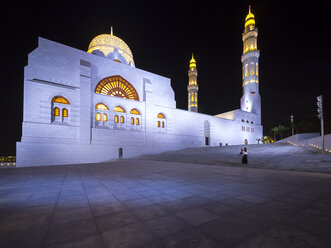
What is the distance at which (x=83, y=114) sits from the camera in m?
20.5

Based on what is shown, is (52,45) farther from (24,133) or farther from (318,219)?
(318,219)

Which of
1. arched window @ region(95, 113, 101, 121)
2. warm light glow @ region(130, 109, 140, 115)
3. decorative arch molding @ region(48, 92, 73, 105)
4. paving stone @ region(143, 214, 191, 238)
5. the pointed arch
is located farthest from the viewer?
warm light glow @ region(130, 109, 140, 115)

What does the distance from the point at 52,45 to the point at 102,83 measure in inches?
287

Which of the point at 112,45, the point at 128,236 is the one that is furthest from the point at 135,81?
the point at 128,236

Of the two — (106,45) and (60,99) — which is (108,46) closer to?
(106,45)

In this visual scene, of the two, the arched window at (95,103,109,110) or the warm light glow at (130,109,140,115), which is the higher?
the arched window at (95,103,109,110)

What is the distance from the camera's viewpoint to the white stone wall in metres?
17.8

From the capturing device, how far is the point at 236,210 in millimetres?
3156

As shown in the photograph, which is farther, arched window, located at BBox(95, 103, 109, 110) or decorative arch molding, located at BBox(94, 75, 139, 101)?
decorative arch molding, located at BBox(94, 75, 139, 101)

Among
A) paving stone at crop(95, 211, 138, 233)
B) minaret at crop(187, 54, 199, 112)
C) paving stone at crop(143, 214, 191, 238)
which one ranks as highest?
minaret at crop(187, 54, 199, 112)

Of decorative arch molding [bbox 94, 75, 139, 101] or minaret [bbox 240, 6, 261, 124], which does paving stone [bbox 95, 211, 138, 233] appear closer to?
decorative arch molding [bbox 94, 75, 139, 101]

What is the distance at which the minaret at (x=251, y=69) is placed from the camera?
4306 cm

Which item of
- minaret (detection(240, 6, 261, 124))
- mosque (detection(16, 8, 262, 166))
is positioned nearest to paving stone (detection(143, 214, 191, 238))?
mosque (detection(16, 8, 262, 166))

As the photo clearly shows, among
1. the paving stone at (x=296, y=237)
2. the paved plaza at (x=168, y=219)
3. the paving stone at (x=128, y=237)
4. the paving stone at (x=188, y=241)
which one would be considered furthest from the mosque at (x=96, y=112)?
the paving stone at (x=296, y=237)
